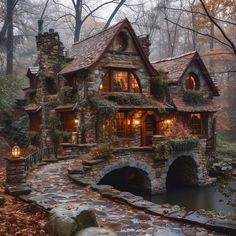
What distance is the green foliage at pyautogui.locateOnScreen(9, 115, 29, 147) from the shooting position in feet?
93.4

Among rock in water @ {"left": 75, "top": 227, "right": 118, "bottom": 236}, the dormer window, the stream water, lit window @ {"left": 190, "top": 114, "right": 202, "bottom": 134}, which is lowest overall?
the stream water

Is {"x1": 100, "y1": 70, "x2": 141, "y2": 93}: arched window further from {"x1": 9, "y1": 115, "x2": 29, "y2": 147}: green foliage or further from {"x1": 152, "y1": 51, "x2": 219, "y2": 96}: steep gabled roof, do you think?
{"x1": 9, "y1": 115, "x2": 29, "y2": 147}: green foliage

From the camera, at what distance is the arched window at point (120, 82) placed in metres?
24.2

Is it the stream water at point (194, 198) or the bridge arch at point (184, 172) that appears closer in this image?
the stream water at point (194, 198)

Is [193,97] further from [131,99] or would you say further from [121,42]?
[121,42]

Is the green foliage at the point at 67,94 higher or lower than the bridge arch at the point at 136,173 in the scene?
higher

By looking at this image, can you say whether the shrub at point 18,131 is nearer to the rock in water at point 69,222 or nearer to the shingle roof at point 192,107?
the shingle roof at point 192,107

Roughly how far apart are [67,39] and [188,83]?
1380 inches

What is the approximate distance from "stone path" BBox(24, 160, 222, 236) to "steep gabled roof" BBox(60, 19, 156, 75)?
1091cm

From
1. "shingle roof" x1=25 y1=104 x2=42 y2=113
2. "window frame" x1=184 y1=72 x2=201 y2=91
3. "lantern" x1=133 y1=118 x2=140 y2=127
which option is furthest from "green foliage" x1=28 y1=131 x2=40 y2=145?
"window frame" x1=184 y1=72 x2=201 y2=91

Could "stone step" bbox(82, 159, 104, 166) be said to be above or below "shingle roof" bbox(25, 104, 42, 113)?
below

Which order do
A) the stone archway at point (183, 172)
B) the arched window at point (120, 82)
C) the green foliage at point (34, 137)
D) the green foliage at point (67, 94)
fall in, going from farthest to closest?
1. the green foliage at point (34, 137)
2. the green foliage at point (67, 94)
3. the stone archway at point (183, 172)
4. the arched window at point (120, 82)

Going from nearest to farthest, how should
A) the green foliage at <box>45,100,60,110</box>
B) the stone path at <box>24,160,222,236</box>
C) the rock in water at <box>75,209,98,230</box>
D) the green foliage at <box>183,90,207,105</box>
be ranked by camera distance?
1. the rock in water at <box>75,209,98,230</box>
2. the stone path at <box>24,160,222,236</box>
3. the green foliage at <box>45,100,60,110</box>
4. the green foliage at <box>183,90,207,105</box>

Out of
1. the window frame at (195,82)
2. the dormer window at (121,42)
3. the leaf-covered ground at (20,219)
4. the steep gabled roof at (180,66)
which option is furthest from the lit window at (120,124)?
the leaf-covered ground at (20,219)
